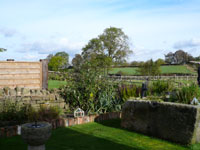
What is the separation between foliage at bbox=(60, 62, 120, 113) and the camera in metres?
7.95

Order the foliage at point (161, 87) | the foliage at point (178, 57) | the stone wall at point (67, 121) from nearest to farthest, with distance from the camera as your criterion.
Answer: the stone wall at point (67, 121) < the foliage at point (161, 87) < the foliage at point (178, 57)

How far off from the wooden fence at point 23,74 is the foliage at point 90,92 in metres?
2.29

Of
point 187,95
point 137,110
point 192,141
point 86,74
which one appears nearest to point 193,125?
point 192,141

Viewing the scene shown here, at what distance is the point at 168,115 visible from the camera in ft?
16.7

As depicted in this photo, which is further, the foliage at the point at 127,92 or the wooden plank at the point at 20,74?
the wooden plank at the point at 20,74

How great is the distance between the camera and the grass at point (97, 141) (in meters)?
4.72

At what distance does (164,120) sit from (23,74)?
25.0 feet

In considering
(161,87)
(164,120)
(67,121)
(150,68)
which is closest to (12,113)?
(67,121)

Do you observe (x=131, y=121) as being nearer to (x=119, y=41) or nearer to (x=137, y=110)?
(x=137, y=110)

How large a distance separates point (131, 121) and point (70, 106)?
10.8ft

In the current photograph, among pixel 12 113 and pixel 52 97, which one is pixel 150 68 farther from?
pixel 12 113

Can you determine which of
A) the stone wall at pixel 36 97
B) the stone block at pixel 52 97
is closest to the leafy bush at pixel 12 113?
the stone wall at pixel 36 97

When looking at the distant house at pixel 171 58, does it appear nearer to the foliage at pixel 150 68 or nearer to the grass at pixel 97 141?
the foliage at pixel 150 68

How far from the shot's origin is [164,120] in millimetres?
5164
